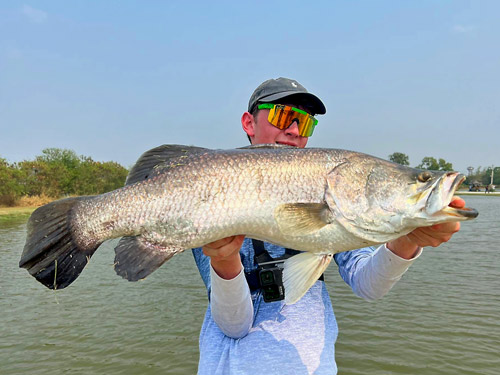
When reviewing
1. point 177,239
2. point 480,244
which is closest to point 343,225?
point 177,239

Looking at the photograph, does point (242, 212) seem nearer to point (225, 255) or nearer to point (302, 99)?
point (225, 255)

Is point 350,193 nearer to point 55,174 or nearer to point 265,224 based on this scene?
point 265,224

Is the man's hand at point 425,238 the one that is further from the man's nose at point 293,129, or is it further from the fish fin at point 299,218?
the man's nose at point 293,129

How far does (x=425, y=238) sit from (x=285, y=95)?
168 centimetres

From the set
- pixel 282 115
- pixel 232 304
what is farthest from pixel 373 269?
pixel 282 115

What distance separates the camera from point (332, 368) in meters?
2.66

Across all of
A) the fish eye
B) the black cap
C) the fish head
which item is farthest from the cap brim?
the fish eye

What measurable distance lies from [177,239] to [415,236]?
1.52 metres

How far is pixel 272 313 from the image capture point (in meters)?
2.83

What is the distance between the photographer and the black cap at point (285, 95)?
11.4 ft

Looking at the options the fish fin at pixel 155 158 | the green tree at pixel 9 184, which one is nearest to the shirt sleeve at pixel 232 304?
the fish fin at pixel 155 158

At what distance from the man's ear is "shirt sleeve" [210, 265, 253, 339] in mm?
1575

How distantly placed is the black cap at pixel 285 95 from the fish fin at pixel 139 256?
5.66 feet

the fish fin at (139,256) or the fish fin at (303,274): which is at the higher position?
the fish fin at (139,256)
